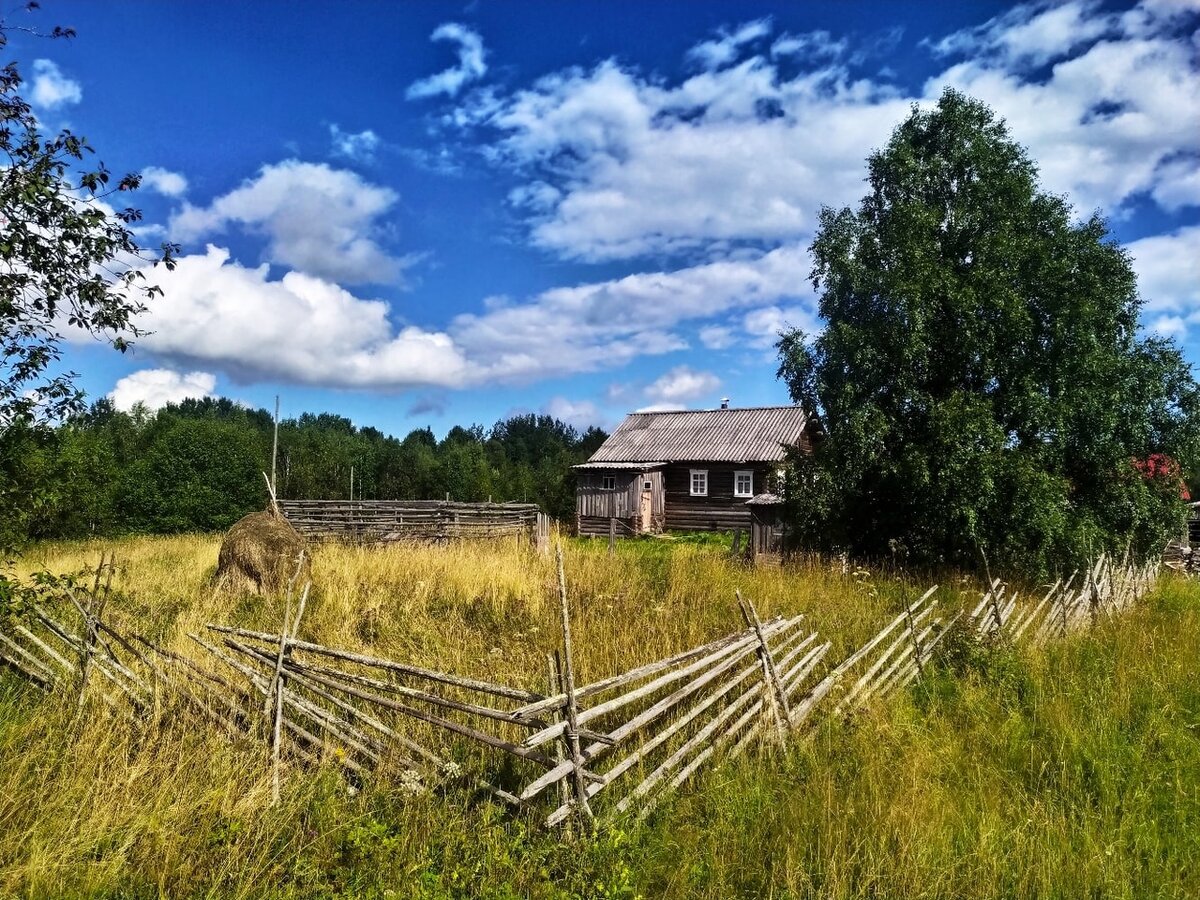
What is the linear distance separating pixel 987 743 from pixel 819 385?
8101 mm

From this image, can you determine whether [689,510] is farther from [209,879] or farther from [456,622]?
[209,879]

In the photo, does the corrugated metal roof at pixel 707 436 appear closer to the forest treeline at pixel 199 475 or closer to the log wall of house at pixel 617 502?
the log wall of house at pixel 617 502

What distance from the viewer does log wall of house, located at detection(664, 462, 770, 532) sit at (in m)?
27.9

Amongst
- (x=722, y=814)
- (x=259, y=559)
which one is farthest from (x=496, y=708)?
(x=259, y=559)

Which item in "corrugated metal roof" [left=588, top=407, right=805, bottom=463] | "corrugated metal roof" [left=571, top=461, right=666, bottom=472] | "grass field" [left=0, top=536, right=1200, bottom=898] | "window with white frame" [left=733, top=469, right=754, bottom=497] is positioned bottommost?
"grass field" [left=0, top=536, right=1200, bottom=898]

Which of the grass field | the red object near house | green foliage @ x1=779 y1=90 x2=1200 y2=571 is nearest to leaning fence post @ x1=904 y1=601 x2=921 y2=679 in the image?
the grass field

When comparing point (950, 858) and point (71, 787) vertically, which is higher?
point (71, 787)

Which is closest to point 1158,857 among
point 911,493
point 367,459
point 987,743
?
point 987,743

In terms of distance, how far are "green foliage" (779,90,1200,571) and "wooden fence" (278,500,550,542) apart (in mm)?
11353

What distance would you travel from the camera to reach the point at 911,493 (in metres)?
11.2

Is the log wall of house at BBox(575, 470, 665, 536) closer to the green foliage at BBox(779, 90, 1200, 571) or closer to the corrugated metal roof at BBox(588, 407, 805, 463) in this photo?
the corrugated metal roof at BBox(588, 407, 805, 463)

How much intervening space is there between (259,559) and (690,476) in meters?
20.8

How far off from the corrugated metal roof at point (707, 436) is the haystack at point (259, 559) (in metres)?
19.9

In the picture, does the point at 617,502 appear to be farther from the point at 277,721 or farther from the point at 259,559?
the point at 277,721
